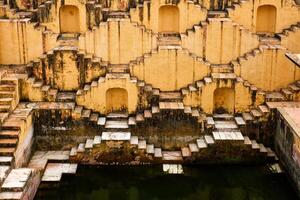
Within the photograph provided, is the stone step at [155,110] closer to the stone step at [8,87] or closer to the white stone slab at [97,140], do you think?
the white stone slab at [97,140]

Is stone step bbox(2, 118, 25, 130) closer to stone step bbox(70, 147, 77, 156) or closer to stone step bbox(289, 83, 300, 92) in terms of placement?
stone step bbox(70, 147, 77, 156)

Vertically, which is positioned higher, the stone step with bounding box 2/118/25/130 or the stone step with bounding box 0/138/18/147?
the stone step with bounding box 2/118/25/130

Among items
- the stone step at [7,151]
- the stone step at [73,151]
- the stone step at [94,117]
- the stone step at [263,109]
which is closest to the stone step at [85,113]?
the stone step at [94,117]

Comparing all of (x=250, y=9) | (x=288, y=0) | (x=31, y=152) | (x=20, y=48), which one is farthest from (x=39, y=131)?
(x=288, y=0)

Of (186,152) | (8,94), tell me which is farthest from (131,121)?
(8,94)

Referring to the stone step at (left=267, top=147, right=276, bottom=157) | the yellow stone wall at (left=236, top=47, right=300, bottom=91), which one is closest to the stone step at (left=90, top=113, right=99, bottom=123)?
the yellow stone wall at (left=236, top=47, right=300, bottom=91)

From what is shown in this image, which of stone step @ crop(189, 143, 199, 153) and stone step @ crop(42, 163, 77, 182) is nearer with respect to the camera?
stone step @ crop(42, 163, 77, 182)

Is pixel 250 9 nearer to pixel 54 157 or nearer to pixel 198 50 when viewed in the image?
pixel 198 50
